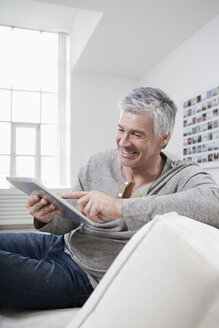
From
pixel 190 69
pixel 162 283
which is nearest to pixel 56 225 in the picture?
pixel 162 283

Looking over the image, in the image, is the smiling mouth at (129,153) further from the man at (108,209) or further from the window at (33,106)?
the window at (33,106)

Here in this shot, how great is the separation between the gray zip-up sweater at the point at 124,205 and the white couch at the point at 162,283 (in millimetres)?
513

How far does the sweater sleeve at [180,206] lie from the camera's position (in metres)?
1.02

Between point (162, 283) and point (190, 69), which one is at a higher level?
point (190, 69)

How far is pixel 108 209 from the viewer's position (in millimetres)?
1036

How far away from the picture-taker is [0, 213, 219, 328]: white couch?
1.51 ft

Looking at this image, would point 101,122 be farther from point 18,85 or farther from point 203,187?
point 203,187

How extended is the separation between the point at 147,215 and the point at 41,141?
4.27 metres

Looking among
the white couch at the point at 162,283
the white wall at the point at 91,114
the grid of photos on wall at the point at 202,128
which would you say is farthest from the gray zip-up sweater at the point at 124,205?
the white wall at the point at 91,114

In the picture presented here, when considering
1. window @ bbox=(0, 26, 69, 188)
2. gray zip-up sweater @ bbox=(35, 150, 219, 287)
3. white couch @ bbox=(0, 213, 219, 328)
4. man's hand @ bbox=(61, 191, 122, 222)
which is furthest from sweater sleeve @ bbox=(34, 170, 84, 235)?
window @ bbox=(0, 26, 69, 188)

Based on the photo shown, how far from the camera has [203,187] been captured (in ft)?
3.62

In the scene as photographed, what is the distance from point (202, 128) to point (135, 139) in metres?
2.27

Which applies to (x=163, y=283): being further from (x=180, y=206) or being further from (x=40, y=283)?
(x=40, y=283)

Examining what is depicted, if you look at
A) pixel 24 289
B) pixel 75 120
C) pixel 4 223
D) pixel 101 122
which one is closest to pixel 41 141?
pixel 75 120
